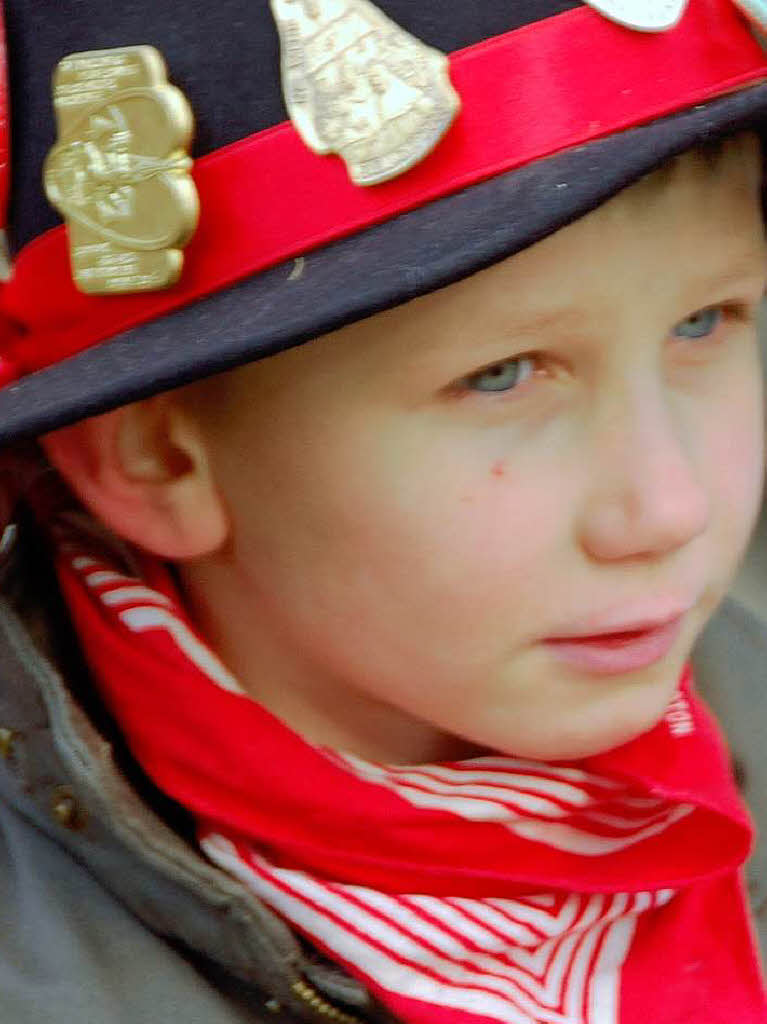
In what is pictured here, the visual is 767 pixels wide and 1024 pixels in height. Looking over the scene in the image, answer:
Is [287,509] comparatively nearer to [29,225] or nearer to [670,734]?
[29,225]

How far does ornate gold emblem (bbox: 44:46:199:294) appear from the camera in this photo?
65 centimetres

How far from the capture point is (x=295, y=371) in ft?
2.33

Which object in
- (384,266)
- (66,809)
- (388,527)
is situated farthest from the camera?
(66,809)

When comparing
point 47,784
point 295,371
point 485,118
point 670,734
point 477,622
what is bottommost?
point 670,734

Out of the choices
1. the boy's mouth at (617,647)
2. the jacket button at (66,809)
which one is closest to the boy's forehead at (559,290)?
the boy's mouth at (617,647)

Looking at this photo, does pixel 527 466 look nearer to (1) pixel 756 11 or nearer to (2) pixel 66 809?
(1) pixel 756 11

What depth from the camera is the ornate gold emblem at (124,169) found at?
0.65 m

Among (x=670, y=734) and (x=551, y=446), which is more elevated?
(x=551, y=446)

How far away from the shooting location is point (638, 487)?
2.30 ft

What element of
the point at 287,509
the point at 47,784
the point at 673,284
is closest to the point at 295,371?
the point at 287,509

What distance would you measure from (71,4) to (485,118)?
0.79 ft

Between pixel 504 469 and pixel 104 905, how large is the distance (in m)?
0.39

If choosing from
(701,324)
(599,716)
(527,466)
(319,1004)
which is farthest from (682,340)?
(319,1004)

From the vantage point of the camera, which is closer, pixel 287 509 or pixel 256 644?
pixel 287 509
